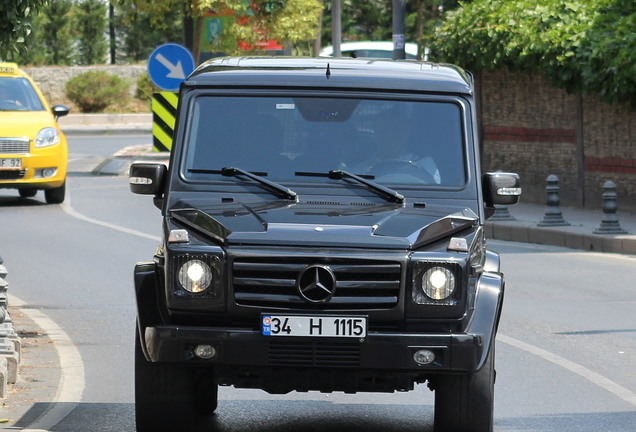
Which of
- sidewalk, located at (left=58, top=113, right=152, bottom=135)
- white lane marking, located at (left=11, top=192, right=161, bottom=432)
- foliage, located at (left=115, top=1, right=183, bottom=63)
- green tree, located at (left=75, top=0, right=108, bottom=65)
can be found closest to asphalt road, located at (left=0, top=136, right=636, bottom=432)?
white lane marking, located at (left=11, top=192, right=161, bottom=432)

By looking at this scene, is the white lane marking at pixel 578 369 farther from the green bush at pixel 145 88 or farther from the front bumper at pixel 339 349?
the green bush at pixel 145 88

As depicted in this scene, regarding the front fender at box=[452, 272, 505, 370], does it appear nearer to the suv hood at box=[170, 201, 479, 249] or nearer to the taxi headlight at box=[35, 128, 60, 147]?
the suv hood at box=[170, 201, 479, 249]

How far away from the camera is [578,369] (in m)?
10.1

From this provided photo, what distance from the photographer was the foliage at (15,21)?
33.3 feet

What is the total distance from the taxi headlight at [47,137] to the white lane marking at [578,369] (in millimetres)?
12038

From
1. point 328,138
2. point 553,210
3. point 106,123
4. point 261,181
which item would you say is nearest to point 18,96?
point 553,210

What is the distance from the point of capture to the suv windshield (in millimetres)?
7789

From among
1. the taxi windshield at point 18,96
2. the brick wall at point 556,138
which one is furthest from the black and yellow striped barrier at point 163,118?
the brick wall at point 556,138

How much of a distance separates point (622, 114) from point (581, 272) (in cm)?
687

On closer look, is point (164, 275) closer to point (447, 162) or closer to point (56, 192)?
point (447, 162)

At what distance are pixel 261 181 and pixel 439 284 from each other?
120 centimetres

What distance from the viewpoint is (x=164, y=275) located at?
7.13 m

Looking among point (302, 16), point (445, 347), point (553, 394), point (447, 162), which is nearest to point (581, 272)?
point (553, 394)

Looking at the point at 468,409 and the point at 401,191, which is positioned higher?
the point at 401,191
